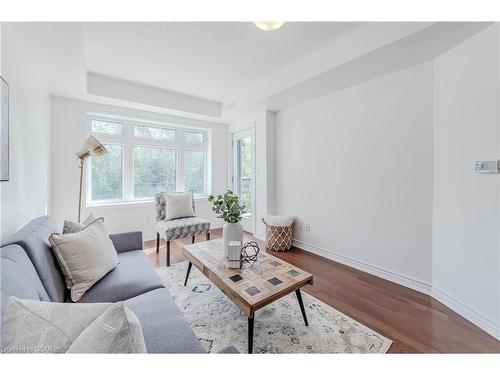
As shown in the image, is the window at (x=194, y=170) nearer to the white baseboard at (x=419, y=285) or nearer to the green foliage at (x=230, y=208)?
the white baseboard at (x=419, y=285)

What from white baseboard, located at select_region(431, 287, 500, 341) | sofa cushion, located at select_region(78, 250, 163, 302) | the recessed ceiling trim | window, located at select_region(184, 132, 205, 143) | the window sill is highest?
the recessed ceiling trim

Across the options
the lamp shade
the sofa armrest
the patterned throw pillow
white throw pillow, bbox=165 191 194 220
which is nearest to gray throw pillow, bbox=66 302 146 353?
the patterned throw pillow

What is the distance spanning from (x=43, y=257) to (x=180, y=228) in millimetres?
1738

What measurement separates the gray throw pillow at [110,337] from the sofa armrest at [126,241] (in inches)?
61.8

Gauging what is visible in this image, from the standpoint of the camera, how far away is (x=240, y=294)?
136 centimetres

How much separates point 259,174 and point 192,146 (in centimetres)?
156

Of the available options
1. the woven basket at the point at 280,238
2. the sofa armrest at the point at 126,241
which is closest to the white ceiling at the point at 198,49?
the sofa armrest at the point at 126,241

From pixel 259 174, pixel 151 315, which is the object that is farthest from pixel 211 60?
pixel 151 315

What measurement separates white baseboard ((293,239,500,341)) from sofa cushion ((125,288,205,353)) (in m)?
2.06

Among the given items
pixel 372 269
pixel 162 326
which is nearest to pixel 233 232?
pixel 162 326

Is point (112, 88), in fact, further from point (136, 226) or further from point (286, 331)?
point (286, 331)

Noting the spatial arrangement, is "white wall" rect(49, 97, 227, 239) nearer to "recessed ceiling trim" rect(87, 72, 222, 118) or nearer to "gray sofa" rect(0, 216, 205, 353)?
"recessed ceiling trim" rect(87, 72, 222, 118)

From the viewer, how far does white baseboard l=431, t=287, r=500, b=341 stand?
155 cm

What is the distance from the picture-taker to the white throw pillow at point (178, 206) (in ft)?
10.5
